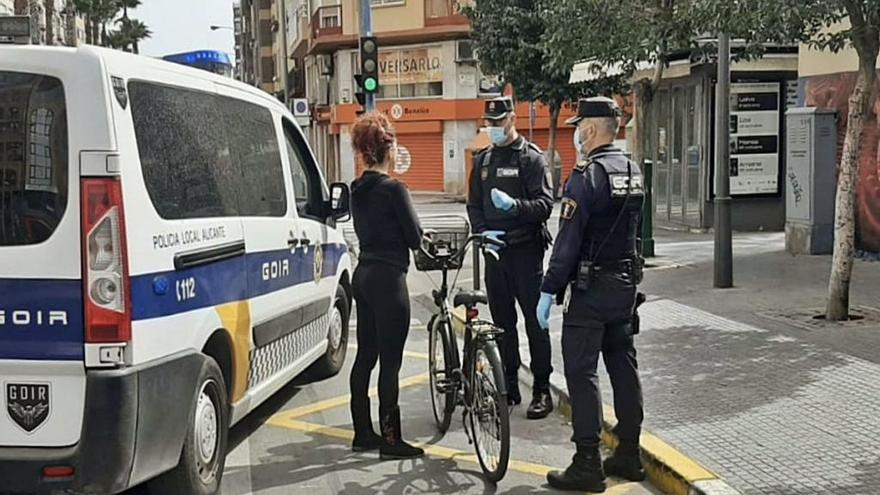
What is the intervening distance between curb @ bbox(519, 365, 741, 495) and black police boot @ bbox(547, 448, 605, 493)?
0.34m

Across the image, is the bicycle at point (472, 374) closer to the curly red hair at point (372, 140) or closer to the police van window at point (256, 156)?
the curly red hair at point (372, 140)

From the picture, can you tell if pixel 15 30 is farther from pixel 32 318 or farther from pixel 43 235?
pixel 32 318

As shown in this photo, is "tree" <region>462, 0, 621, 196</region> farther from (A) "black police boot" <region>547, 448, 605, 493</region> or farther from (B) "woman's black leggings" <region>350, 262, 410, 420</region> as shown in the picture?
(A) "black police boot" <region>547, 448, 605, 493</region>

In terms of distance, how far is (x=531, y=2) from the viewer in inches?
978

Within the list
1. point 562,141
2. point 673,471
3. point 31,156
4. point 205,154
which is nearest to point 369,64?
point 205,154

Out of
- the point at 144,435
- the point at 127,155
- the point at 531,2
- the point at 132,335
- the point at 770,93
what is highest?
the point at 531,2

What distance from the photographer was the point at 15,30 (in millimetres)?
4746

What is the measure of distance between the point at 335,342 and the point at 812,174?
7.66 meters

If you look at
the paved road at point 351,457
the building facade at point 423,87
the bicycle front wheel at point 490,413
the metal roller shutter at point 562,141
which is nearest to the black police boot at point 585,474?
the paved road at point 351,457

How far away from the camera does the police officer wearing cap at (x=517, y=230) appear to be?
629cm

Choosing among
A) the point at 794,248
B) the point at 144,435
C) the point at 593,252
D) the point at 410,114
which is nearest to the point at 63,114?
the point at 144,435

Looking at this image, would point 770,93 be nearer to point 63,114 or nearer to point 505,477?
point 505,477

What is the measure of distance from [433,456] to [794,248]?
902 cm

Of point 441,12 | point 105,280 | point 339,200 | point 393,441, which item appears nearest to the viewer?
point 105,280
